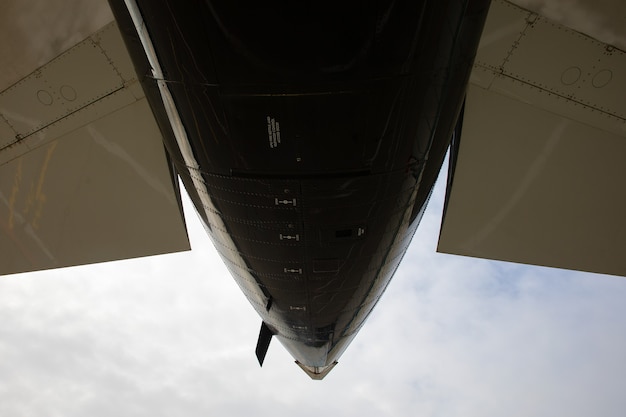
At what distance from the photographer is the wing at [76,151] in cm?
443

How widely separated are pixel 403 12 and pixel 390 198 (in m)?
1.39

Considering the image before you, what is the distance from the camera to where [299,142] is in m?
2.40

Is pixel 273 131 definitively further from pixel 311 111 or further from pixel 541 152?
pixel 541 152

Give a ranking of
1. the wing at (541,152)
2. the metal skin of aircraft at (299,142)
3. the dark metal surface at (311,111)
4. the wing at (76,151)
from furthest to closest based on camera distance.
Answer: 1. the wing at (76,151)
2. the wing at (541,152)
3. the metal skin of aircraft at (299,142)
4. the dark metal surface at (311,111)

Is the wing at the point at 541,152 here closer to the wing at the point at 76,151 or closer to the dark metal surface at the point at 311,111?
the dark metal surface at the point at 311,111

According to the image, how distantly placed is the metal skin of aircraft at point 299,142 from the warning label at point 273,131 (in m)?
0.01

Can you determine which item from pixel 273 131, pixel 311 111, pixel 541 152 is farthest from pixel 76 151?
pixel 541 152

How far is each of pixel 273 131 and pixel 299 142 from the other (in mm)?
152

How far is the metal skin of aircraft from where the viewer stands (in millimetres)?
2045

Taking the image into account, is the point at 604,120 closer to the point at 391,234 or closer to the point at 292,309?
the point at 391,234

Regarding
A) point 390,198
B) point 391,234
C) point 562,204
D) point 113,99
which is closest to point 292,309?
point 391,234

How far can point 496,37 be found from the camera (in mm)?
4055

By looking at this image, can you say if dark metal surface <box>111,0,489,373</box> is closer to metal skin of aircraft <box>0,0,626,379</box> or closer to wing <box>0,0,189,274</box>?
metal skin of aircraft <box>0,0,626,379</box>

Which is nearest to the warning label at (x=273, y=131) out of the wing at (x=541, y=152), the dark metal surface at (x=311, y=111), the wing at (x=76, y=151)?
the dark metal surface at (x=311, y=111)
